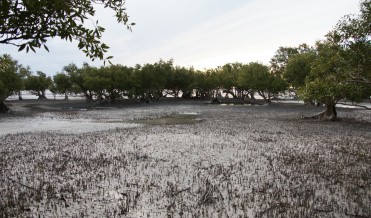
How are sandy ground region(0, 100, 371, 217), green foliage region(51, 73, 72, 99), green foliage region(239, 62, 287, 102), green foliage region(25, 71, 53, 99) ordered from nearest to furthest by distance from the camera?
sandy ground region(0, 100, 371, 217), green foliage region(239, 62, 287, 102), green foliage region(51, 73, 72, 99), green foliage region(25, 71, 53, 99)

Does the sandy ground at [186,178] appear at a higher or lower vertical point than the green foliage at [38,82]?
lower

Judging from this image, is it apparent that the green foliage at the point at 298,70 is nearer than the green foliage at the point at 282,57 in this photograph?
Yes

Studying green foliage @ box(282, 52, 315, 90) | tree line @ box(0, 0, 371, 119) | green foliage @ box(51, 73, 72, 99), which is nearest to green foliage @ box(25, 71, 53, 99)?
tree line @ box(0, 0, 371, 119)

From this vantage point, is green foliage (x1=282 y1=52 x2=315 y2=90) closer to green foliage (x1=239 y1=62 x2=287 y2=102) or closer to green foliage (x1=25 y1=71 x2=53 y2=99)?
green foliage (x1=239 y1=62 x2=287 y2=102)

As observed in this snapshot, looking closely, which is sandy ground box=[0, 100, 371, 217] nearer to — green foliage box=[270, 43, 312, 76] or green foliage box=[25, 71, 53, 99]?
green foliage box=[270, 43, 312, 76]

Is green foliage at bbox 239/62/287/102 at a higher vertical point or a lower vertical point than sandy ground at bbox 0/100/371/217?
higher

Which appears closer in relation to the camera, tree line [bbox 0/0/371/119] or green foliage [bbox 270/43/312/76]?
tree line [bbox 0/0/371/119]

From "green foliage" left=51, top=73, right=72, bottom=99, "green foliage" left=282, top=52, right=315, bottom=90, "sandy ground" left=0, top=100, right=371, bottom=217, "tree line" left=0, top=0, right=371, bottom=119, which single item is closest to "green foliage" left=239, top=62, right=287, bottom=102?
"tree line" left=0, top=0, right=371, bottom=119

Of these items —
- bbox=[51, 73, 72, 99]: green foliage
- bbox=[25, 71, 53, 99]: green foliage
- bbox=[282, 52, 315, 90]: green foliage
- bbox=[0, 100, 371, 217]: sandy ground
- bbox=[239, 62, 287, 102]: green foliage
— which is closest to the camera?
bbox=[0, 100, 371, 217]: sandy ground

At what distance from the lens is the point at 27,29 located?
5.27 m

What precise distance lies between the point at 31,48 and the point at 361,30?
1274 cm

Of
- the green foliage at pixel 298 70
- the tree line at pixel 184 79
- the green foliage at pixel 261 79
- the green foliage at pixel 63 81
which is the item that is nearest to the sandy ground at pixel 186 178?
the tree line at pixel 184 79

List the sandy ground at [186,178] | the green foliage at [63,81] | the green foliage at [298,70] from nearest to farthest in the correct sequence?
the sandy ground at [186,178]
the green foliage at [298,70]
the green foliage at [63,81]

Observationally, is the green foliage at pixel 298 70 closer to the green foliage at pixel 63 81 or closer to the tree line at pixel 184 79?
the tree line at pixel 184 79
